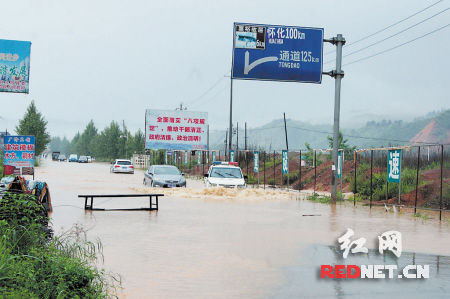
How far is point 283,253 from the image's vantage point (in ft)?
33.1

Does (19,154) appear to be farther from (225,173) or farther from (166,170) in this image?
(166,170)

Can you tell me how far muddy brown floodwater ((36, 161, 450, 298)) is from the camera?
23.9ft

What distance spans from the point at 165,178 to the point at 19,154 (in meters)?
9.16

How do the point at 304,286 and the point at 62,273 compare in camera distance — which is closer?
the point at 62,273

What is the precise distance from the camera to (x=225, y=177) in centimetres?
Result: 2678

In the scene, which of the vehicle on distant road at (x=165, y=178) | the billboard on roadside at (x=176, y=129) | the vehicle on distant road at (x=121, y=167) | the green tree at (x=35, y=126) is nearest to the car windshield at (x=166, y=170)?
the vehicle on distant road at (x=165, y=178)

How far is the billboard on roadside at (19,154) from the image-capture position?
2159 centimetres

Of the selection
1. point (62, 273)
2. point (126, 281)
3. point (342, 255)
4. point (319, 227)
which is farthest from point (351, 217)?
point (62, 273)

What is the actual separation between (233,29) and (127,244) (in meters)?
14.9

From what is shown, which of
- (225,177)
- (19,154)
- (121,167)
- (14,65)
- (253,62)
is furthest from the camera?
(121,167)

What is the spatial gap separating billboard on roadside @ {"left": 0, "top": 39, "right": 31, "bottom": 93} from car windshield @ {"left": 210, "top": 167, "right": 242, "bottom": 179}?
11.7 meters

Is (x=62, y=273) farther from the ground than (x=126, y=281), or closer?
farther from the ground

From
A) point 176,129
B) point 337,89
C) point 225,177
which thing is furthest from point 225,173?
point 176,129

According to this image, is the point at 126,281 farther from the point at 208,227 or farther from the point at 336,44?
the point at 336,44
